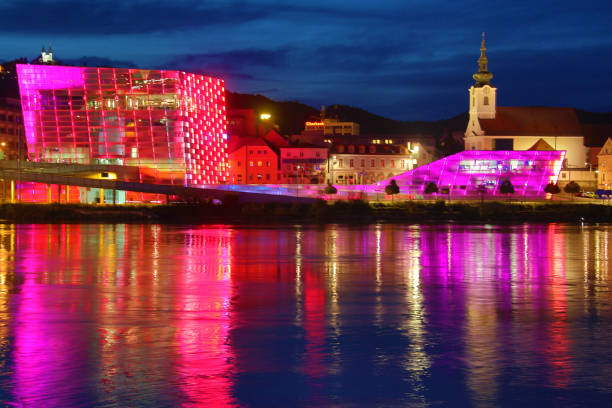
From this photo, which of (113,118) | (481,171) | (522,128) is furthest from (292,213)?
(522,128)

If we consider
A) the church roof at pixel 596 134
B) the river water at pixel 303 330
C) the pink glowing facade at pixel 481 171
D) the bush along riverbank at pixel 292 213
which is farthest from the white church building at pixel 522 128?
the river water at pixel 303 330

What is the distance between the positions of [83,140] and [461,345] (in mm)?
85287

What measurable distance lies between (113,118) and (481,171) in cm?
4573

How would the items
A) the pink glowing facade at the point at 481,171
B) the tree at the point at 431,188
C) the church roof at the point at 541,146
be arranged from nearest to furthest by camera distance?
the tree at the point at 431,188 < the pink glowing facade at the point at 481,171 < the church roof at the point at 541,146

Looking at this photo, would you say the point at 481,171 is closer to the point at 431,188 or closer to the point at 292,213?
the point at 431,188

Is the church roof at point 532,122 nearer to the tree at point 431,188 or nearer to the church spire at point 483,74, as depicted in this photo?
the church spire at point 483,74

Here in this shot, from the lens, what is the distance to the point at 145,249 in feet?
105

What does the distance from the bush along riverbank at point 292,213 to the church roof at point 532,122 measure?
7365 centimetres

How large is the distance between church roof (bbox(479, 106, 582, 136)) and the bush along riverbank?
73.6 m

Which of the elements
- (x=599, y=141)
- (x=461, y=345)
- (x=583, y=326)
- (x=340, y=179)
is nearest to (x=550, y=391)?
(x=461, y=345)

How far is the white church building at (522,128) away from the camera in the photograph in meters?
142

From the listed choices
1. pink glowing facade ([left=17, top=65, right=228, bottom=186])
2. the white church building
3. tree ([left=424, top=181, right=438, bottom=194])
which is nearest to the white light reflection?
pink glowing facade ([left=17, top=65, right=228, bottom=186])

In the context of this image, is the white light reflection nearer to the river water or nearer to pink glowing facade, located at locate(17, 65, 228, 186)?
the river water

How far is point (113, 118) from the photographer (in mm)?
92250
